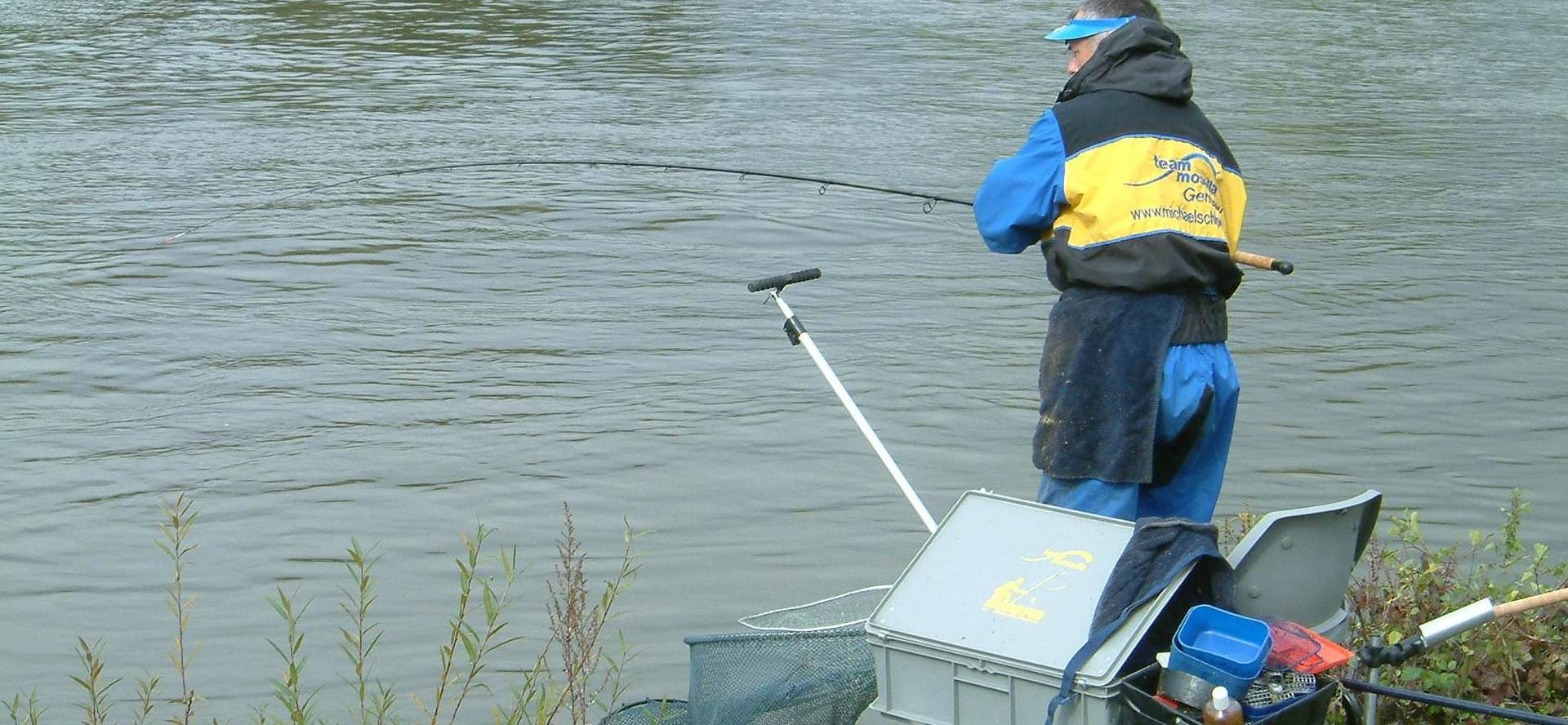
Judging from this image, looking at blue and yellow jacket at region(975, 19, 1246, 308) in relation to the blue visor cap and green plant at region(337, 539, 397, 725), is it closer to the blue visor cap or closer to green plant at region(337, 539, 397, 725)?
the blue visor cap

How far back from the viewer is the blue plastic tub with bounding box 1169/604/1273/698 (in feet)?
9.18

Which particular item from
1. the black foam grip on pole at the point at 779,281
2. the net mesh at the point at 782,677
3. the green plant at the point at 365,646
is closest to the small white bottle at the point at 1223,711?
the net mesh at the point at 782,677

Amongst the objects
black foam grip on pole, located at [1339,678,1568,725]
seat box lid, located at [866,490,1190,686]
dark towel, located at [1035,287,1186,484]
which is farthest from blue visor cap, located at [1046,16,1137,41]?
black foam grip on pole, located at [1339,678,1568,725]

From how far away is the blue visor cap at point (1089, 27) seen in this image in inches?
153

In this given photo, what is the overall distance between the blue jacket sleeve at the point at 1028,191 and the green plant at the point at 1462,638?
1.19m

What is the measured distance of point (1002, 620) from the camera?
312 cm

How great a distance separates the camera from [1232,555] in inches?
123

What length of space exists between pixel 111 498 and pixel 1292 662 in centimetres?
438

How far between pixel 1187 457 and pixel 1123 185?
648 mm

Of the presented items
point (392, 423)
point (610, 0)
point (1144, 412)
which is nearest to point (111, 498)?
point (392, 423)

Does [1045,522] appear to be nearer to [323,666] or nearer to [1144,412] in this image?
[1144,412]

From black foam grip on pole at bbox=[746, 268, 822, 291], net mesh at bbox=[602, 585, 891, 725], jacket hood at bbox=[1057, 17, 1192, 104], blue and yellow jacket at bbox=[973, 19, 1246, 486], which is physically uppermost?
jacket hood at bbox=[1057, 17, 1192, 104]

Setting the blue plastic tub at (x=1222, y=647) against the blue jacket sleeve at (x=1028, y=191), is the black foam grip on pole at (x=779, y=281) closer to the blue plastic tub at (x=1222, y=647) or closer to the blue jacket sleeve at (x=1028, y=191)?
the blue jacket sleeve at (x=1028, y=191)

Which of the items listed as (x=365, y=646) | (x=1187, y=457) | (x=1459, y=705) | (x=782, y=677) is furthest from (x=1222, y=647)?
(x=365, y=646)
